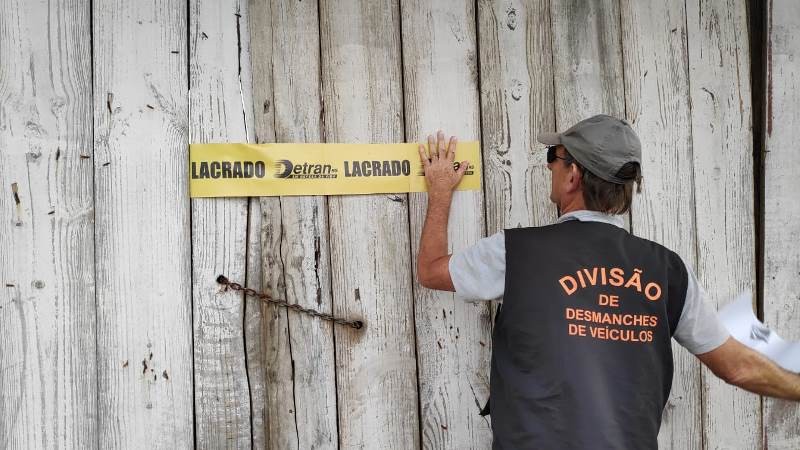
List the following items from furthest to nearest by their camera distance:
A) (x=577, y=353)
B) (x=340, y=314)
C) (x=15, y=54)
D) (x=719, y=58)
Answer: (x=719, y=58) < (x=340, y=314) < (x=15, y=54) < (x=577, y=353)

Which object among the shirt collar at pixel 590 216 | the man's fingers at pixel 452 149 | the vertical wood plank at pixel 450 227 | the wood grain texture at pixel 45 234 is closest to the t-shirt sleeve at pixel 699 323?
the shirt collar at pixel 590 216

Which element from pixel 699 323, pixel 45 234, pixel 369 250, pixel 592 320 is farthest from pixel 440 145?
pixel 45 234

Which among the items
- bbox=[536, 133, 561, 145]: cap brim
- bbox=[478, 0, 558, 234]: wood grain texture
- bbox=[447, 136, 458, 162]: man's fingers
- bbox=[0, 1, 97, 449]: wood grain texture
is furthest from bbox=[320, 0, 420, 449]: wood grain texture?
bbox=[0, 1, 97, 449]: wood grain texture

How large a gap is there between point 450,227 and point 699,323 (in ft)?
2.02

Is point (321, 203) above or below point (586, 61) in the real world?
below

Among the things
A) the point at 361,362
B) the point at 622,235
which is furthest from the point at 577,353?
the point at 361,362

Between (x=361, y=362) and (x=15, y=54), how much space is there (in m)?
1.10

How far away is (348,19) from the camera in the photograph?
1389 mm

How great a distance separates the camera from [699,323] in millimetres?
1174

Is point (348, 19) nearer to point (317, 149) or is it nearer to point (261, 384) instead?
point (317, 149)

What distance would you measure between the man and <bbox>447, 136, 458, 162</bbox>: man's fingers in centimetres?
28

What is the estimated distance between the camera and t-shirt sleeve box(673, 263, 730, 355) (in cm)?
117

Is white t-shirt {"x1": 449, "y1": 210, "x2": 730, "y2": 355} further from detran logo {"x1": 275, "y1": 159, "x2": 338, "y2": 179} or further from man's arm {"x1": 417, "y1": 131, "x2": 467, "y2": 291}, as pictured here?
detran logo {"x1": 275, "y1": 159, "x2": 338, "y2": 179}

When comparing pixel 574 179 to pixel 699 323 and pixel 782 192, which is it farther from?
pixel 782 192
